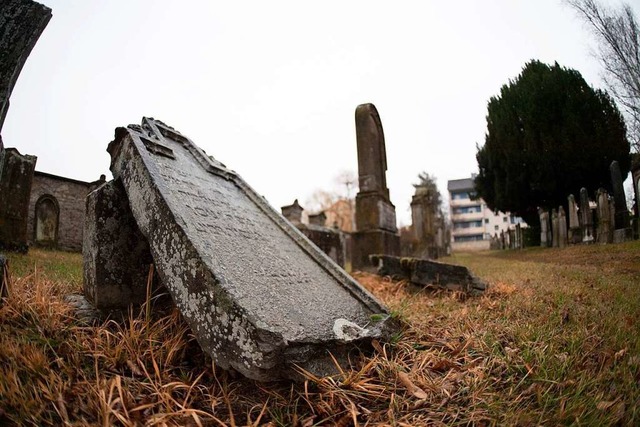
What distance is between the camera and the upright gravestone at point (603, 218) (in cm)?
878

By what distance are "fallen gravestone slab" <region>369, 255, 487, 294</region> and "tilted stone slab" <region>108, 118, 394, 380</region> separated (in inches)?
68.9

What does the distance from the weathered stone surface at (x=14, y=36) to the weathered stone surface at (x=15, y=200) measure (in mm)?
4937

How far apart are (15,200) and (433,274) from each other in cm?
691

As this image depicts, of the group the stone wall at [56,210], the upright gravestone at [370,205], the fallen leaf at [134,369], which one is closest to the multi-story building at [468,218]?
the upright gravestone at [370,205]

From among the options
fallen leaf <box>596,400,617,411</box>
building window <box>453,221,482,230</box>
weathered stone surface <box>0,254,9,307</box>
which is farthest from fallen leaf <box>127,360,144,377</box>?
building window <box>453,221,482,230</box>

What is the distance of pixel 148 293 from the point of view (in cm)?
220

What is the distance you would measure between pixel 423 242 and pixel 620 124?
913 cm

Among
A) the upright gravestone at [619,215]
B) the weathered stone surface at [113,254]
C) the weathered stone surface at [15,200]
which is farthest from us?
the upright gravestone at [619,215]

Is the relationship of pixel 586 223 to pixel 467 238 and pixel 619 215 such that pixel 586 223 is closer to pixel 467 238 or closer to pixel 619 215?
pixel 619 215

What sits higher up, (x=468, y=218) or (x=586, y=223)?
(x=468, y=218)

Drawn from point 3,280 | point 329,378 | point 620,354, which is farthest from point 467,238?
point 3,280

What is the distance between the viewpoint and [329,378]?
5.63 feet

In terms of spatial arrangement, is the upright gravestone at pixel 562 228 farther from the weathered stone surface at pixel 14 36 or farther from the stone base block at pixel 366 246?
the weathered stone surface at pixel 14 36

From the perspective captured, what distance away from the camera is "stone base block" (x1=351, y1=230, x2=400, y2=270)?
6.68 meters
